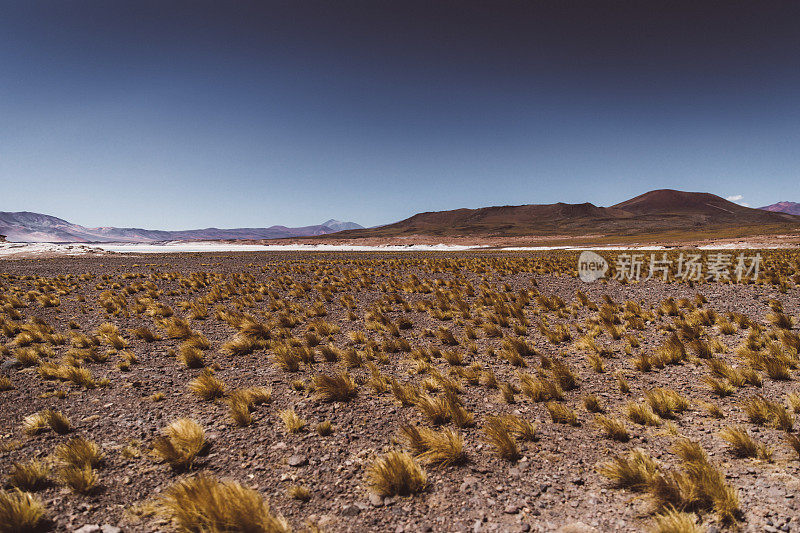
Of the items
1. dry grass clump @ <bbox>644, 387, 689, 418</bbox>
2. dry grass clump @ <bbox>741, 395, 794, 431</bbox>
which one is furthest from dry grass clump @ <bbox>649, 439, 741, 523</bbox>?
dry grass clump @ <bbox>741, 395, 794, 431</bbox>

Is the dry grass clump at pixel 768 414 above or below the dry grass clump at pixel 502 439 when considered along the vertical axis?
above

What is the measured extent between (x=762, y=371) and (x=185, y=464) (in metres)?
8.29

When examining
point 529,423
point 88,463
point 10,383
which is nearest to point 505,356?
point 529,423

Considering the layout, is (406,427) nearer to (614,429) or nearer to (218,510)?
(218,510)

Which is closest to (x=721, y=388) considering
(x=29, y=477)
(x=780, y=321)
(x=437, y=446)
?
(x=437, y=446)

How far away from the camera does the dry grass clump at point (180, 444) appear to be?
3.64 meters

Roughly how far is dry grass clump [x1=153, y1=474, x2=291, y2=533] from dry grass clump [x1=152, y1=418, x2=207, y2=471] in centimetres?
68

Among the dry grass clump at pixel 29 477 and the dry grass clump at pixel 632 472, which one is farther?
the dry grass clump at pixel 29 477

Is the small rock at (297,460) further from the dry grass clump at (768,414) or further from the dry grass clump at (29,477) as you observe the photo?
the dry grass clump at (768,414)

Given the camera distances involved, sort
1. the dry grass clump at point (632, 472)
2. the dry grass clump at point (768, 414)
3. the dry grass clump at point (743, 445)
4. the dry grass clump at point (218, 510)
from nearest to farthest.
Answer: the dry grass clump at point (218, 510)
the dry grass clump at point (632, 472)
the dry grass clump at point (743, 445)
the dry grass clump at point (768, 414)

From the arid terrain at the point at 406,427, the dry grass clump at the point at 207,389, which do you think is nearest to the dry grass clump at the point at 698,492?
the arid terrain at the point at 406,427

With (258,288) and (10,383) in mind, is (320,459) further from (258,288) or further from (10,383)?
(258,288)

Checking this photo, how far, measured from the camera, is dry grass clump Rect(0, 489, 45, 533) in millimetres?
2689

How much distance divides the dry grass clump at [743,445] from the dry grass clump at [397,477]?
3.15 metres
